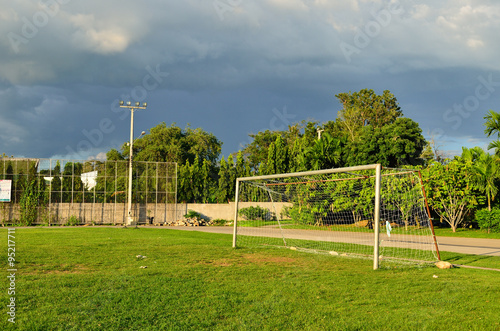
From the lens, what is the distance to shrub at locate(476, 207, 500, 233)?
21.5 metres

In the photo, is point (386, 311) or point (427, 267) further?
point (427, 267)

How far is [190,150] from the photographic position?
5172 centimetres

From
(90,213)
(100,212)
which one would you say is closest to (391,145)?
(100,212)

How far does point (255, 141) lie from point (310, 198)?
3169cm

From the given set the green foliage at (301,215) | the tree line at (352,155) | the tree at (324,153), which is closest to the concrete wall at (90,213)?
the tree line at (352,155)

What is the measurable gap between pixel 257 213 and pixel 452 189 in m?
13.0

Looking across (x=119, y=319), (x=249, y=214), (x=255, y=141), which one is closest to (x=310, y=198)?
(x=249, y=214)

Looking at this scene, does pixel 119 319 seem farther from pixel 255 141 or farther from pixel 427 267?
pixel 255 141

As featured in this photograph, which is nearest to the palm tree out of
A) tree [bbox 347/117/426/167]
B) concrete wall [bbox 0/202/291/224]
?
tree [bbox 347/117/426/167]

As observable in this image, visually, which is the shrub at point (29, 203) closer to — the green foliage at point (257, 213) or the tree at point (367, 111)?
the green foliage at point (257, 213)

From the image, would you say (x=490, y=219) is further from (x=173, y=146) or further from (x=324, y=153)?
(x=173, y=146)

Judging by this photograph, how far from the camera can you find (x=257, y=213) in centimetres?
2947

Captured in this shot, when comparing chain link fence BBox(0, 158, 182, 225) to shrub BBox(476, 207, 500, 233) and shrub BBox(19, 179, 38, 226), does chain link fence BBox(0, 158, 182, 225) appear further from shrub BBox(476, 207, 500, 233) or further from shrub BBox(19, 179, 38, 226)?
shrub BBox(476, 207, 500, 233)

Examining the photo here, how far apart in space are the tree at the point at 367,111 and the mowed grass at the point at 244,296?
39.5 meters
